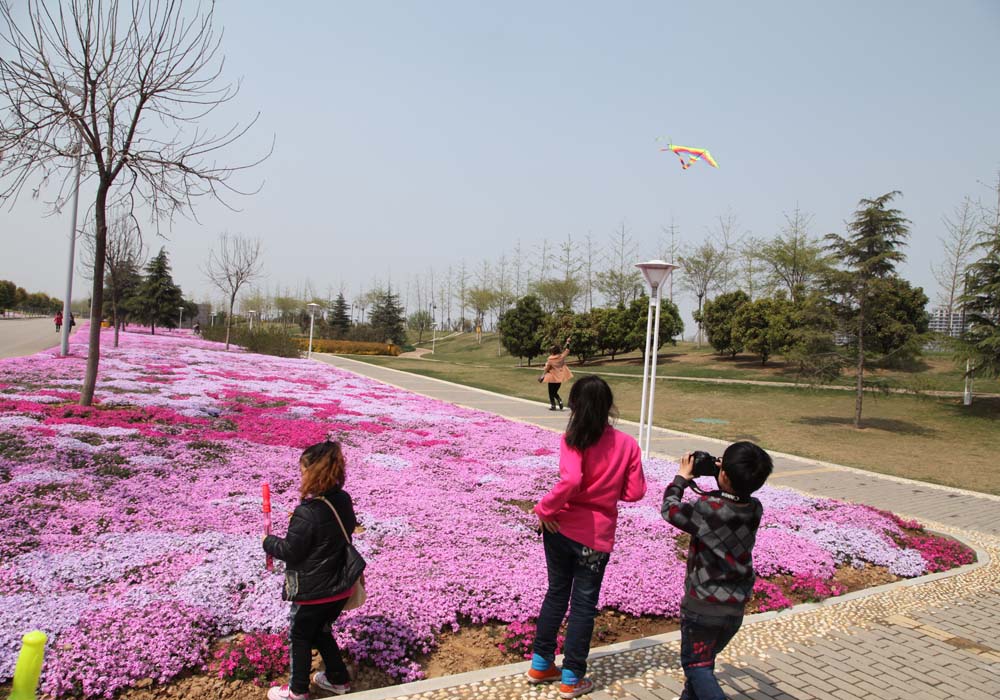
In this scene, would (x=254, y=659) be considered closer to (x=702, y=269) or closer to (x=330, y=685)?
(x=330, y=685)

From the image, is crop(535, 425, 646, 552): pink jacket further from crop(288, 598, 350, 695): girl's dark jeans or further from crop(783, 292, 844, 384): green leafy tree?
crop(783, 292, 844, 384): green leafy tree

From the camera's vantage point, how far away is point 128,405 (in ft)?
35.4

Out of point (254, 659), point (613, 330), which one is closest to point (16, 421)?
point (254, 659)

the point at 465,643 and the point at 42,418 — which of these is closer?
the point at 465,643

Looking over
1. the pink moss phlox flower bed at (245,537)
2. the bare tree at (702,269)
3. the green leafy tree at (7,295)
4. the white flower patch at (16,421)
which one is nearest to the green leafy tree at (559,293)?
the bare tree at (702,269)

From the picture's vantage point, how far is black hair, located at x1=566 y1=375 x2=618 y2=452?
3.42 meters

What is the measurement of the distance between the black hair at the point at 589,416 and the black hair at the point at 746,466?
67 centimetres

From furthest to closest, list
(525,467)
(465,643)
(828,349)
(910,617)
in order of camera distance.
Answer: (828,349) → (525,467) → (910,617) → (465,643)

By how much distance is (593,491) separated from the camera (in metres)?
3.45

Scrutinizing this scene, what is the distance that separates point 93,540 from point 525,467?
5.65m

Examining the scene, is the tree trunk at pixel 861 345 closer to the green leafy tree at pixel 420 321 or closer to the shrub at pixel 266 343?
the shrub at pixel 266 343

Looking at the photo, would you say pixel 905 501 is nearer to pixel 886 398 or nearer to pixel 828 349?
pixel 828 349

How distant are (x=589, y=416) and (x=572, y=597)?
104 centimetres

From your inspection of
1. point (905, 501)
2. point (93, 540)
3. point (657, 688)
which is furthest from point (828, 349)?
point (93, 540)
